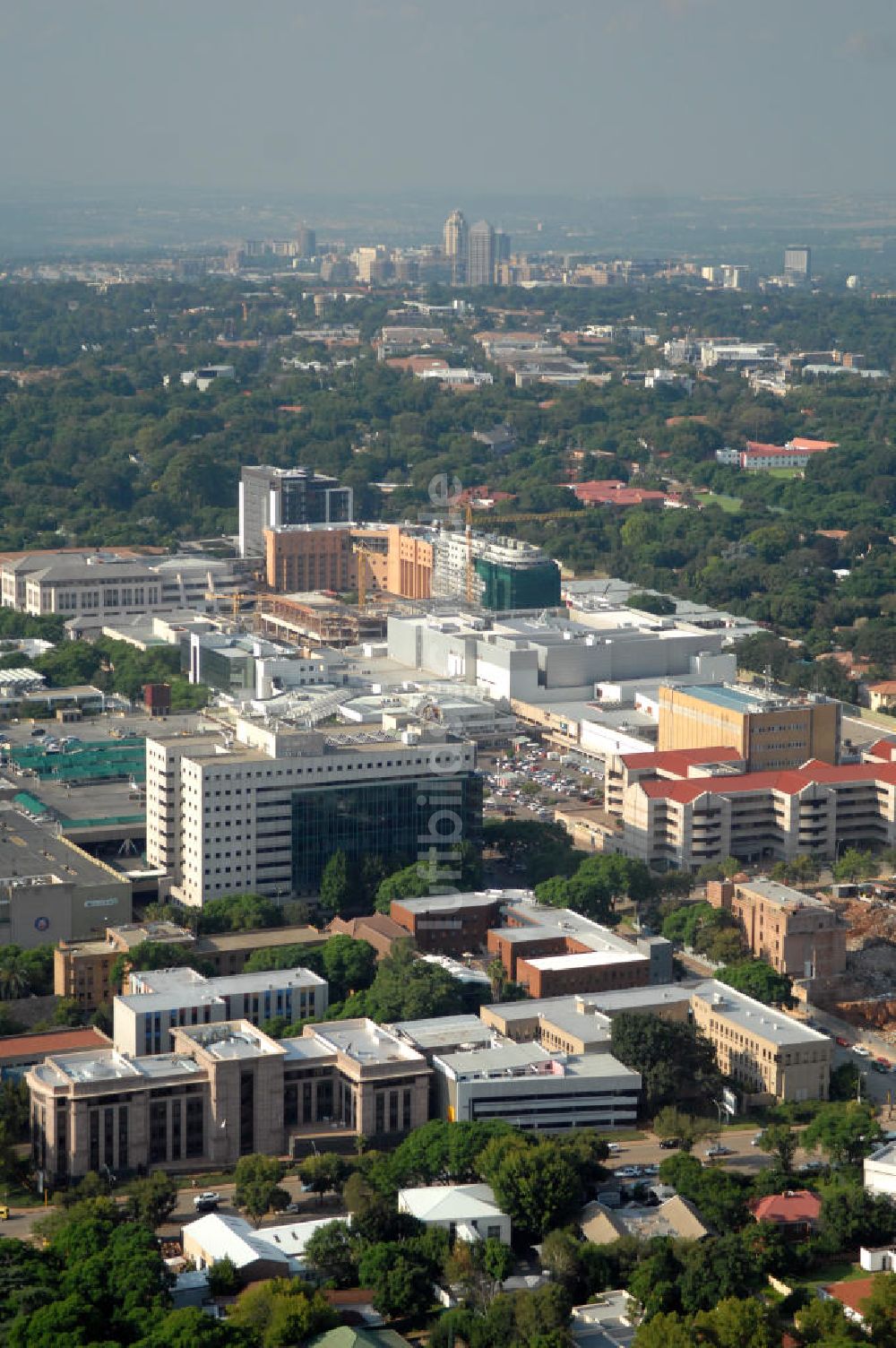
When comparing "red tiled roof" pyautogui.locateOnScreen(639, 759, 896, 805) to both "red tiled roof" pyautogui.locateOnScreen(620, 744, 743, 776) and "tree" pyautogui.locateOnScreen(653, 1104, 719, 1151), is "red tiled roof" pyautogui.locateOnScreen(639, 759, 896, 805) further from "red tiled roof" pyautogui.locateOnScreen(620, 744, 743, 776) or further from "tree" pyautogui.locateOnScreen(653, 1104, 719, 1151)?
"tree" pyautogui.locateOnScreen(653, 1104, 719, 1151)

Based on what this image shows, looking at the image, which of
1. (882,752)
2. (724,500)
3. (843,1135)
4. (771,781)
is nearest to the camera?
(843,1135)

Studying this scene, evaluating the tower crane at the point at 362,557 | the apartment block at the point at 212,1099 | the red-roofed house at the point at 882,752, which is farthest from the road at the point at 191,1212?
the tower crane at the point at 362,557

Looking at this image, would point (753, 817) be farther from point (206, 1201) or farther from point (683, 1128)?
point (206, 1201)

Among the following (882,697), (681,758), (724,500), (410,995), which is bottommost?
(724,500)

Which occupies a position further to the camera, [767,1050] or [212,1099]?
[767,1050]

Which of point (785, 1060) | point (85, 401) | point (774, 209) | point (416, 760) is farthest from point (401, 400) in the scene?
point (774, 209)

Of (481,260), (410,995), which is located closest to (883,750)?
(410,995)
